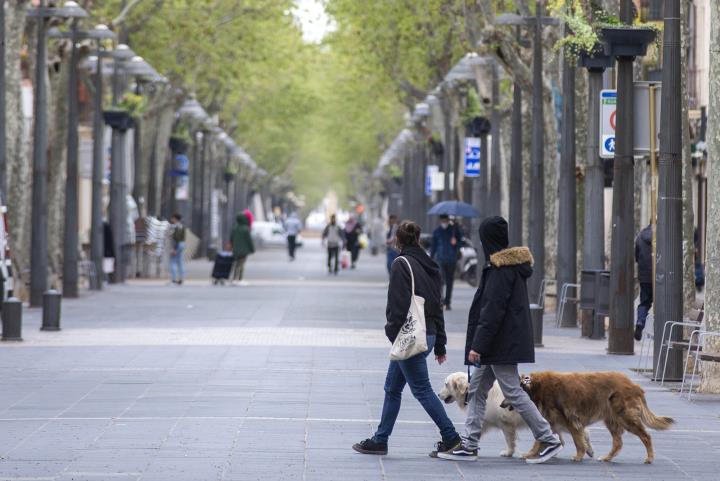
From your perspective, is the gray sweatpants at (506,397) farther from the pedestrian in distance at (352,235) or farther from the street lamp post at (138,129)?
the pedestrian in distance at (352,235)

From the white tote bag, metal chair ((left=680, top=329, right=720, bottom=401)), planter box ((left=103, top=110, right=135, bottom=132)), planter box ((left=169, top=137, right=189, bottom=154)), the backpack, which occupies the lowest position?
metal chair ((left=680, top=329, right=720, bottom=401))

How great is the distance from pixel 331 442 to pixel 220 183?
2963 inches

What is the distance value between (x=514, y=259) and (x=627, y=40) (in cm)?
862

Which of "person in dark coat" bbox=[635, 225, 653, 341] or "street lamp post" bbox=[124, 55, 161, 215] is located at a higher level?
"street lamp post" bbox=[124, 55, 161, 215]

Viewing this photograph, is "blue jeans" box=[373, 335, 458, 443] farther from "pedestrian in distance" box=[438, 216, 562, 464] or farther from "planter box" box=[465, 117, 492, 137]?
"planter box" box=[465, 117, 492, 137]

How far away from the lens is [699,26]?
153 ft

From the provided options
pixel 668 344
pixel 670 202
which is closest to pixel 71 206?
pixel 670 202

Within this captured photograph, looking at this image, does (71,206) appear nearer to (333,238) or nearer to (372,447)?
(333,238)

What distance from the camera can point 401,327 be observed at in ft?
37.5

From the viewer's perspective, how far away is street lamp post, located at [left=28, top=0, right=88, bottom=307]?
28.0 metres

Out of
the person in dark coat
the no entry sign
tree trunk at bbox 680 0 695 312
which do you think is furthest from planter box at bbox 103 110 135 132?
tree trunk at bbox 680 0 695 312

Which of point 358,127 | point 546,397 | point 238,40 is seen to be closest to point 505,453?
point 546,397

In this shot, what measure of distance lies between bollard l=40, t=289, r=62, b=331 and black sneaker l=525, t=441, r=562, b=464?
13.4 m

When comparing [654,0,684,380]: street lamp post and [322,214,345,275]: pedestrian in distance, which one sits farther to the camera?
[322,214,345,275]: pedestrian in distance
